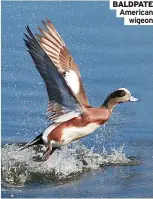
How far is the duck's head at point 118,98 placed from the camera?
8281 mm

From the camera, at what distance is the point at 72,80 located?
8.59 metres

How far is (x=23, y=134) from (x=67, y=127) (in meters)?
0.54

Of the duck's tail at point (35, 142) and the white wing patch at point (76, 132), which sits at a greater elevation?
the white wing patch at point (76, 132)

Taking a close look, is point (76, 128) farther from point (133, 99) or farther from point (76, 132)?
point (133, 99)

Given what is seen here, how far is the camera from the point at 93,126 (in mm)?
8188

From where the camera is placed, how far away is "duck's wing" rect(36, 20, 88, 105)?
8555mm

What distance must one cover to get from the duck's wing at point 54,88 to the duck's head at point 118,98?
0.59 feet

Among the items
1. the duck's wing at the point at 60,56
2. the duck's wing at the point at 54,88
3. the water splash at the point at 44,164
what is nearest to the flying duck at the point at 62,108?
the duck's wing at the point at 54,88

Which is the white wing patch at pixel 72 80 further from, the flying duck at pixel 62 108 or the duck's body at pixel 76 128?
the duck's body at pixel 76 128

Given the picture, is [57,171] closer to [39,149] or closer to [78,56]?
[39,149]

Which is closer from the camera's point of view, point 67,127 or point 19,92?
point 67,127

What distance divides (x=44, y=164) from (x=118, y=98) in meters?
0.69

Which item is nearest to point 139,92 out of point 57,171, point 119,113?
point 119,113

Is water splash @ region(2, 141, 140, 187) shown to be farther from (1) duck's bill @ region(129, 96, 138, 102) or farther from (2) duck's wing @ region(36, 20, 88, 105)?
(1) duck's bill @ region(129, 96, 138, 102)
